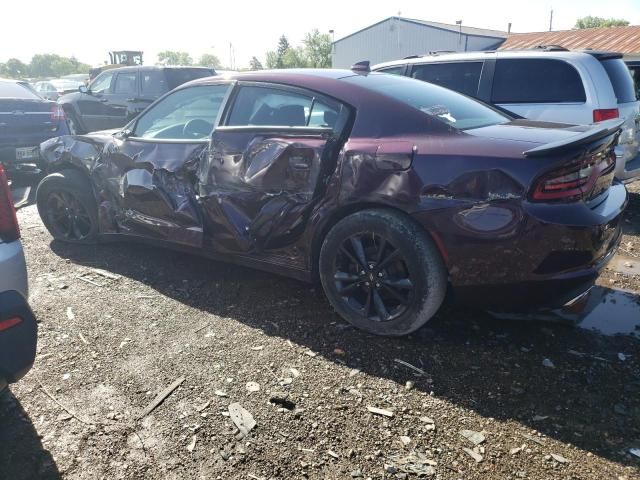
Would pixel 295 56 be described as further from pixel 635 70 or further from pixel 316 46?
pixel 635 70

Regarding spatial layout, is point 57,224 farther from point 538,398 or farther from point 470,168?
point 538,398

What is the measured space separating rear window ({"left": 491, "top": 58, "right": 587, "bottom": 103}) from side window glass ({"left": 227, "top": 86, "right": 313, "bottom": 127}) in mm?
3538

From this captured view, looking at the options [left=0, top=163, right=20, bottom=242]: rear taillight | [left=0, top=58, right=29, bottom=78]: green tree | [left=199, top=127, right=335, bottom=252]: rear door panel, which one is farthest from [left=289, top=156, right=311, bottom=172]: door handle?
[left=0, top=58, right=29, bottom=78]: green tree

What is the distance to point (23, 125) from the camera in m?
7.61

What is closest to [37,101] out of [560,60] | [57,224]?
[57,224]

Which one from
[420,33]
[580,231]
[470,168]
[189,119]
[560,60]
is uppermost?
[420,33]

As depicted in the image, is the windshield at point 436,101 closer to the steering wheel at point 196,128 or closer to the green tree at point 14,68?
the steering wheel at point 196,128

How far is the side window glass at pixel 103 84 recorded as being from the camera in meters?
11.1

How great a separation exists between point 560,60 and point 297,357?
4.63m

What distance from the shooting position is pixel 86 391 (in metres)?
2.65

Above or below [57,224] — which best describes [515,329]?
below

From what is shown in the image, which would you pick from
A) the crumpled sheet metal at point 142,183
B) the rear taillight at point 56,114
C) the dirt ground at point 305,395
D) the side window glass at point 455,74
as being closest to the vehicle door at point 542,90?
the side window glass at point 455,74

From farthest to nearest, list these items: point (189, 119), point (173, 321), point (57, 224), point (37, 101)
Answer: point (37, 101), point (57, 224), point (189, 119), point (173, 321)

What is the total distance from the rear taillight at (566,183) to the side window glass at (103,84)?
35.5ft
